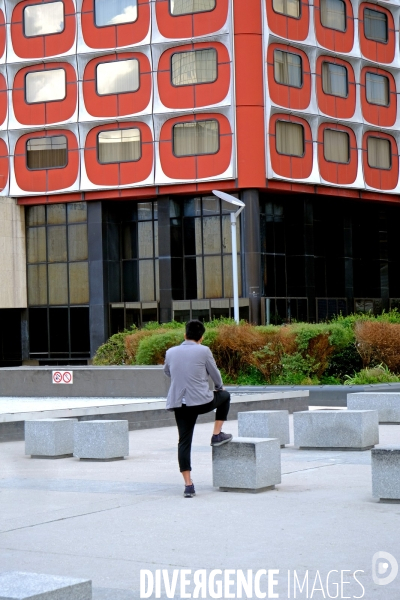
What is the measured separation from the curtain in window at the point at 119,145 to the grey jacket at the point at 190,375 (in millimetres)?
38430

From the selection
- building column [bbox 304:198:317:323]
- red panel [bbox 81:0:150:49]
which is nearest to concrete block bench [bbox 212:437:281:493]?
building column [bbox 304:198:317:323]

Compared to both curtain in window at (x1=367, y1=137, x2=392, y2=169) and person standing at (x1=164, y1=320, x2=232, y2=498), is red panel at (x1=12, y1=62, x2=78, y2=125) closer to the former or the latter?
curtain in window at (x1=367, y1=137, x2=392, y2=169)

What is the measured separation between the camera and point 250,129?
46.6 metres

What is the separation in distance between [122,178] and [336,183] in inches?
411

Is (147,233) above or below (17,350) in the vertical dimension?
above

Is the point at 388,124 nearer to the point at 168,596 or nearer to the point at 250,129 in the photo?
the point at 250,129

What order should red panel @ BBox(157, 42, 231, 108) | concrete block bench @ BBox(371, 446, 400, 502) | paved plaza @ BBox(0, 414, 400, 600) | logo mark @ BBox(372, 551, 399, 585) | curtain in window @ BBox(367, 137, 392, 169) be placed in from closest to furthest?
logo mark @ BBox(372, 551, 399, 585), paved plaza @ BBox(0, 414, 400, 600), concrete block bench @ BBox(371, 446, 400, 502), red panel @ BBox(157, 42, 231, 108), curtain in window @ BBox(367, 137, 392, 169)

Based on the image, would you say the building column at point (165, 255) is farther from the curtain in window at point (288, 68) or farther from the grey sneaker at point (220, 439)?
the grey sneaker at point (220, 439)

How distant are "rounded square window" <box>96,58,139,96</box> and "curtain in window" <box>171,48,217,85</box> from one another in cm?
216

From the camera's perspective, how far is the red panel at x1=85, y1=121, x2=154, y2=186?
4878cm

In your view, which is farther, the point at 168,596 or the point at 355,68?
the point at 355,68

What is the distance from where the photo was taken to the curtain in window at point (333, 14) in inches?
1971

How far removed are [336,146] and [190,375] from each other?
40.9 m

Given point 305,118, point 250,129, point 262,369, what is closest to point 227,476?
point 262,369
